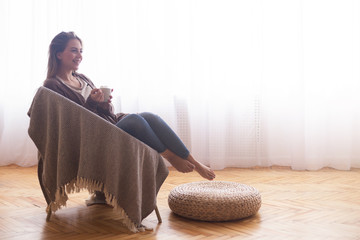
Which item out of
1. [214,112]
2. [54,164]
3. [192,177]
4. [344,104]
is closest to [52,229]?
[54,164]

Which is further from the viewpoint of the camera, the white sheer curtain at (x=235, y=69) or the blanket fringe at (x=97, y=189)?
the white sheer curtain at (x=235, y=69)

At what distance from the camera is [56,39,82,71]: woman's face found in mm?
2420

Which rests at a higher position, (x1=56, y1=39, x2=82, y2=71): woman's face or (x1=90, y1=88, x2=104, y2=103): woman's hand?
(x1=56, y1=39, x2=82, y2=71): woman's face

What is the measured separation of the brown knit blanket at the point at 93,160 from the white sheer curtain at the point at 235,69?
198 cm

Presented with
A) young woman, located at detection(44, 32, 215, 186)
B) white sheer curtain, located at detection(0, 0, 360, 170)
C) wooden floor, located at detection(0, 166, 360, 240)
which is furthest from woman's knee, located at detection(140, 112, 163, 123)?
white sheer curtain, located at detection(0, 0, 360, 170)

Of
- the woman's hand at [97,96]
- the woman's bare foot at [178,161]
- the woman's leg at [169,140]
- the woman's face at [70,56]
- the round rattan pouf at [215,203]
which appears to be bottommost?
the round rattan pouf at [215,203]

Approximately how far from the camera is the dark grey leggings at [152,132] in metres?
2.06

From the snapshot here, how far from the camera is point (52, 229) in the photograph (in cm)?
197

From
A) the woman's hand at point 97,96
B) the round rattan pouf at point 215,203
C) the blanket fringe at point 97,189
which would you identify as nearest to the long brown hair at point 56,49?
the woman's hand at point 97,96

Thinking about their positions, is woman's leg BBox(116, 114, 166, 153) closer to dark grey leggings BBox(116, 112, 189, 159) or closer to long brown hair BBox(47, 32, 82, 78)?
dark grey leggings BBox(116, 112, 189, 159)

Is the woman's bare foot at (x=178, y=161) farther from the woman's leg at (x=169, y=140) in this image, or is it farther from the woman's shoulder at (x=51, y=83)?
the woman's shoulder at (x=51, y=83)

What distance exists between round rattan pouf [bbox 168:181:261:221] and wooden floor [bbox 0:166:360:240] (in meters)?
0.04

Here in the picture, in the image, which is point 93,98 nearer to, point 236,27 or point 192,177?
point 192,177

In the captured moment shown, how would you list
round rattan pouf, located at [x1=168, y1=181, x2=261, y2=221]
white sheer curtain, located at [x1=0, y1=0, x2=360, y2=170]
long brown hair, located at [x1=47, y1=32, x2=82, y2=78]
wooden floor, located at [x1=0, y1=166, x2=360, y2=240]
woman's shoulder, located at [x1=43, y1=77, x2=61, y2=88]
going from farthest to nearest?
white sheer curtain, located at [x1=0, y1=0, x2=360, y2=170], long brown hair, located at [x1=47, y1=32, x2=82, y2=78], woman's shoulder, located at [x1=43, y1=77, x2=61, y2=88], round rattan pouf, located at [x1=168, y1=181, x2=261, y2=221], wooden floor, located at [x1=0, y1=166, x2=360, y2=240]
